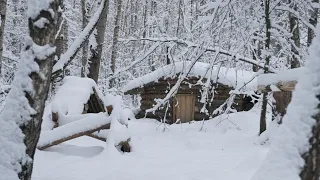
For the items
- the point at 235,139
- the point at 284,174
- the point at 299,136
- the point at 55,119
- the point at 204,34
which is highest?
the point at 204,34

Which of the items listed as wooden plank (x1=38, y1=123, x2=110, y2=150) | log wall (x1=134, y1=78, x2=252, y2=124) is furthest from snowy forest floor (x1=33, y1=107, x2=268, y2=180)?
log wall (x1=134, y1=78, x2=252, y2=124)

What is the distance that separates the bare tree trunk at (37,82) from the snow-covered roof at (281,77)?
7.26 feet

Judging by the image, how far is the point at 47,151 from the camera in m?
6.62

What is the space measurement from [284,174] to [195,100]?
14229 mm

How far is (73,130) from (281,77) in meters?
4.23

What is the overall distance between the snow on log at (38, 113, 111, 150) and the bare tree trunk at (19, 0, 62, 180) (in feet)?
11.0

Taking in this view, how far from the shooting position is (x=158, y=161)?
21.4 ft

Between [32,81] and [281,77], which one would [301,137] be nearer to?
[281,77]

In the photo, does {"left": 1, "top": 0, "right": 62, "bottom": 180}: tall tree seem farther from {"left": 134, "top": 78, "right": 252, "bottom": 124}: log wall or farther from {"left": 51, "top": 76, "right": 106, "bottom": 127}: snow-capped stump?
{"left": 134, "top": 78, "right": 252, "bottom": 124}: log wall

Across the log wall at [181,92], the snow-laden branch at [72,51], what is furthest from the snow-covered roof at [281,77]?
the log wall at [181,92]

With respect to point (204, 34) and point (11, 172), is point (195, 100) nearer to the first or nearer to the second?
point (204, 34)

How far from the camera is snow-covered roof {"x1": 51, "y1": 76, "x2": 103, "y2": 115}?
8.07m

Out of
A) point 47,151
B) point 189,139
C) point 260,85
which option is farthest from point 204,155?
point 260,85

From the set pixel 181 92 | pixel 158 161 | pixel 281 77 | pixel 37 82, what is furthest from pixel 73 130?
pixel 181 92
